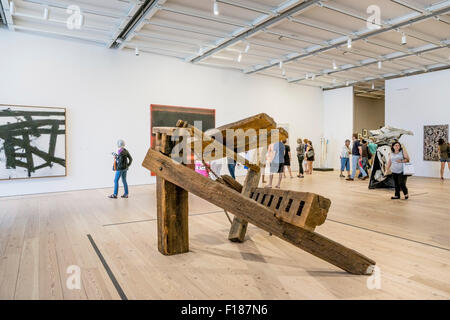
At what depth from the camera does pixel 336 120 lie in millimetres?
15117

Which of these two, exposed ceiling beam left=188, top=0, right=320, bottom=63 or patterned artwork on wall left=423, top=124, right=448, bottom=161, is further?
patterned artwork on wall left=423, top=124, right=448, bottom=161

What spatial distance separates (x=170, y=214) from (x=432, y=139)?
39.0 feet

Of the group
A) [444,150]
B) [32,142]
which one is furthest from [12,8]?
[444,150]

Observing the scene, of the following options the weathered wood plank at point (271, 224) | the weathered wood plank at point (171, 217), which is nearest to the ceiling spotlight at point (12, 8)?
the weathered wood plank at point (171, 217)

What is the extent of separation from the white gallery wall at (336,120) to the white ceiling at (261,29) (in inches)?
122

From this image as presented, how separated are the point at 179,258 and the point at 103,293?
0.96 m

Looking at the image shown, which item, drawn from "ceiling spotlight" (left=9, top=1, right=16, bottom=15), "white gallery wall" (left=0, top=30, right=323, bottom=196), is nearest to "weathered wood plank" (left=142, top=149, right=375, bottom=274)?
"ceiling spotlight" (left=9, top=1, right=16, bottom=15)

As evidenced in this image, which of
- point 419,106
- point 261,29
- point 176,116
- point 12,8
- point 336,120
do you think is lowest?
point 176,116

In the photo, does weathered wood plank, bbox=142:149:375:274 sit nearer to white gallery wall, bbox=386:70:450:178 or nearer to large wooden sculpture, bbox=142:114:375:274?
large wooden sculpture, bbox=142:114:375:274

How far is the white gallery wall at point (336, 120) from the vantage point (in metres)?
14.6

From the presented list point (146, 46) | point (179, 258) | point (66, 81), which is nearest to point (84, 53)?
point (66, 81)

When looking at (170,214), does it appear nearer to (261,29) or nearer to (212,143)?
(212,143)

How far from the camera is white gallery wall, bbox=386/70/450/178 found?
11586 millimetres

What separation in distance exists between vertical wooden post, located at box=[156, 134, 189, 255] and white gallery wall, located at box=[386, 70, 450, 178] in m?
11.7
